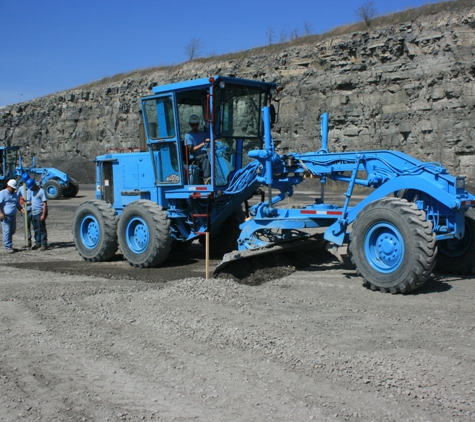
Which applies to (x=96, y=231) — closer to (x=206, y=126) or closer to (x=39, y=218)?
(x=39, y=218)

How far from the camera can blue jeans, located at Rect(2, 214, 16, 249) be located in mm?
12172

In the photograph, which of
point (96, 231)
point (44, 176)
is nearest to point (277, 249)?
point (96, 231)

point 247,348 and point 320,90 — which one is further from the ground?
point 320,90

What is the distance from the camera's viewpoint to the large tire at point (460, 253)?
312 inches

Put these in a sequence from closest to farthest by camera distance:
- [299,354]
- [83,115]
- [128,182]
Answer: [299,354] < [128,182] < [83,115]

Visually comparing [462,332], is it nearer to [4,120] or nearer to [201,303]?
[201,303]

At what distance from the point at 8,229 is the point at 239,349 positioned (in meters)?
8.59

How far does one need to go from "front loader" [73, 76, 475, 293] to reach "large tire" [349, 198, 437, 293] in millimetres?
13

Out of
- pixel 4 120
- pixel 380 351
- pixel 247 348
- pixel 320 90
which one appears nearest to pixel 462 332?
pixel 380 351

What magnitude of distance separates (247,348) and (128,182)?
631cm

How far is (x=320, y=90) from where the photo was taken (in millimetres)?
33125

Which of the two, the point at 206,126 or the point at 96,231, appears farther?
the point at 96,231

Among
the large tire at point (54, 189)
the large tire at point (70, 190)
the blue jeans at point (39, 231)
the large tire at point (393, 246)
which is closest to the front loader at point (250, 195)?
the large tire at point (393, 246)

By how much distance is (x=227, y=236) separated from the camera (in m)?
10.9
